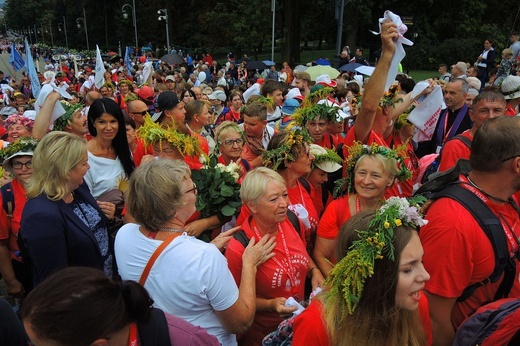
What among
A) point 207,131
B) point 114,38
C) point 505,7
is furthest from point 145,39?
point 207,131

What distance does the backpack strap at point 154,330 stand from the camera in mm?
1873

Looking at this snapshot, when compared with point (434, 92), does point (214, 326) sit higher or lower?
Result: lower

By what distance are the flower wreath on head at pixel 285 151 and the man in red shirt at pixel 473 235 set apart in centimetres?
161

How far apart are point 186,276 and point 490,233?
5.54ft

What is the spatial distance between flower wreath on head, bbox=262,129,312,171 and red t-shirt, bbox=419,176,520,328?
5.46 feet

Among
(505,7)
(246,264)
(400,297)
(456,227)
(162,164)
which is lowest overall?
(246,264)

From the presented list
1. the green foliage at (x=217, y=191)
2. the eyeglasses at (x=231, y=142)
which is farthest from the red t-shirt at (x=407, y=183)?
the eyeglasses at (x=231, y=142)

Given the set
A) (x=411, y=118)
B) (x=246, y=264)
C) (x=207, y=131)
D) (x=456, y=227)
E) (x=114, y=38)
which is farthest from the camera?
(x=114, y=38)

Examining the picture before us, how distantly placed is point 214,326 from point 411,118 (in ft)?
12.2

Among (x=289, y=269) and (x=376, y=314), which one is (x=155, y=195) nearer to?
(x=289, y=269)

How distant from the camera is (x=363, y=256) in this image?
74.5 inches

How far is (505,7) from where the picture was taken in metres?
37.0

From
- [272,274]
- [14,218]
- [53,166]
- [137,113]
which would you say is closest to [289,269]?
[272,274]

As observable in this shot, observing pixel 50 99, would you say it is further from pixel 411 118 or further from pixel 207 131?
pixel 411 118
